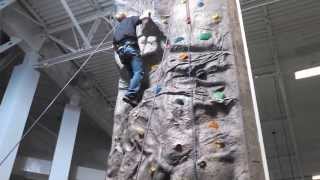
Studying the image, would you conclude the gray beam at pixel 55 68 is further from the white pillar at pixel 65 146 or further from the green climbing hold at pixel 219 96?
the green climbing hold at pixel 219 96

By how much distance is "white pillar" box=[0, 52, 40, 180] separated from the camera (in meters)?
8.50

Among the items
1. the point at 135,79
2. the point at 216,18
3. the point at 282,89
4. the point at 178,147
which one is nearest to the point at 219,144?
the point at 178,147

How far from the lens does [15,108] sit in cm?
893

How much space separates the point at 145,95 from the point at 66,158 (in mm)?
6528

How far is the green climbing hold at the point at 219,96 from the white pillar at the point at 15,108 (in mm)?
6635

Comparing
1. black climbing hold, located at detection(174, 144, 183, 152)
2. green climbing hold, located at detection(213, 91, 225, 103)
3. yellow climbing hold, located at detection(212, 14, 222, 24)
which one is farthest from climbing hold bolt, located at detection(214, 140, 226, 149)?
yellow climbing hold, located at detection(212, 14, 222, 24)

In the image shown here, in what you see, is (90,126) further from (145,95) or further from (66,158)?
(145,95)

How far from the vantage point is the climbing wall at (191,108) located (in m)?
3.00

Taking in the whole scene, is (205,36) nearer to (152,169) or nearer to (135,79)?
(135,79)

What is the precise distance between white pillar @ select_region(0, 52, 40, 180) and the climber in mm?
5360

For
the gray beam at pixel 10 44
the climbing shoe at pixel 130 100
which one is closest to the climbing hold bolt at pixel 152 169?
the climbing shoe at pixel 130 100

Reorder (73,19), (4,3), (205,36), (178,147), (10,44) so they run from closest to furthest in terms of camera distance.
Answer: (178,147)
(205,36)
(73,19)
(4,3)
(10,44)

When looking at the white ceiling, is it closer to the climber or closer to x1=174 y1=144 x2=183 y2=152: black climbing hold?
the climber

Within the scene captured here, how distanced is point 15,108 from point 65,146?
1724 millimetres
